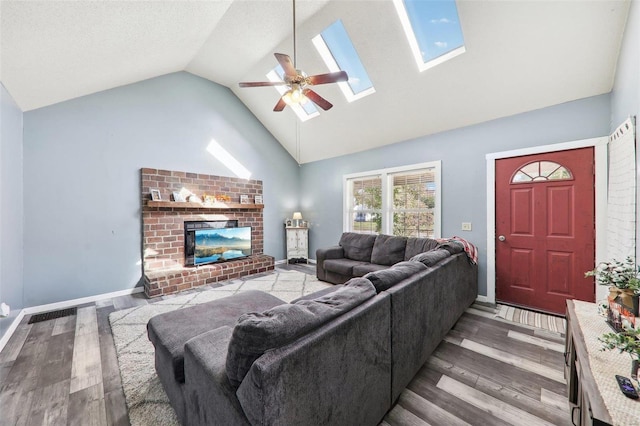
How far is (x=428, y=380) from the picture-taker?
1833 mm

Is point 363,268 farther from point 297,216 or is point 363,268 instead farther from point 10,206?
point 10,206

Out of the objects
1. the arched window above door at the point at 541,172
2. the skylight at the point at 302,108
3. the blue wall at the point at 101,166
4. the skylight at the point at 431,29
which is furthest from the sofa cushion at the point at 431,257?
the blue wall at the point at 101,166

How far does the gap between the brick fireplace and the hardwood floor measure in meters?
1.23

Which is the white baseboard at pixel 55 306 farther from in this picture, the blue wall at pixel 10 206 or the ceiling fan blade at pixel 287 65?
the ceiling fan blade at pixel 287 65

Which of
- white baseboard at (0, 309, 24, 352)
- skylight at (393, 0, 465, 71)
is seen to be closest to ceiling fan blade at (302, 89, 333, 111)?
skylight at (393, 0, 465, 71)

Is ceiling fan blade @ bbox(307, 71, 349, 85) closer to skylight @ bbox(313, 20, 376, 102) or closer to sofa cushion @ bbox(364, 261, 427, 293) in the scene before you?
skylight @ bbox(313, 20, 376, 102)

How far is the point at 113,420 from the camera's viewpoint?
151 cm

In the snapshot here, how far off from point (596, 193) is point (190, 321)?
14.1 ft

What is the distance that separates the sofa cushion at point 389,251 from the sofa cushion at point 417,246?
0.28 feet

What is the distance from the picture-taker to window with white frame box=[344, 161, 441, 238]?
4102mm

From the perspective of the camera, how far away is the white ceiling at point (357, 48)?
2166mm

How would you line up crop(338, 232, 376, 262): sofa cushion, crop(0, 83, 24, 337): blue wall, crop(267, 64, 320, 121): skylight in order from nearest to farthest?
crop(0, 83, 24, 337): blue wall, crop(338, 232, 376, 262): sofa cushion, crop(267, 64, 320, 121): skylight

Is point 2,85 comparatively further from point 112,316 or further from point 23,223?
point 112,316

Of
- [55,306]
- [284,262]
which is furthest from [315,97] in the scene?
[55,306]
